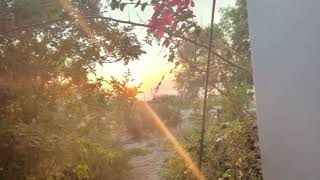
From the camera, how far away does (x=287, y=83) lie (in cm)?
91

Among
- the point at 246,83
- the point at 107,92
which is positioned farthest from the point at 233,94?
the point at 107,92

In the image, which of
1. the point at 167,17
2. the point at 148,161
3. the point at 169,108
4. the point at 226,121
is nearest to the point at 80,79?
the point at 226,121

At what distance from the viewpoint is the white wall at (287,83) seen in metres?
0.88

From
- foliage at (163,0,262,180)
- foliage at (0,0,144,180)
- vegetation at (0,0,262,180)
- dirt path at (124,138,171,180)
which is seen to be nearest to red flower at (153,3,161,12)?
vegetation at (0,0,262,180)

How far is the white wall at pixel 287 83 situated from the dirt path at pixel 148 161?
10.6ft

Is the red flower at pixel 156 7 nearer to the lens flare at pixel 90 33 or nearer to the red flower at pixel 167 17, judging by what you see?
the red flower at pixel 167 17

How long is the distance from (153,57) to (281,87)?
198 centimetres

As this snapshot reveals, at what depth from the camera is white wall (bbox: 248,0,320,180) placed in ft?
2.88

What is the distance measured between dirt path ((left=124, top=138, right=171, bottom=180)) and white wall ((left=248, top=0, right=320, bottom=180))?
322 centimetres

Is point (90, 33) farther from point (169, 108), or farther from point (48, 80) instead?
point (169, 108)

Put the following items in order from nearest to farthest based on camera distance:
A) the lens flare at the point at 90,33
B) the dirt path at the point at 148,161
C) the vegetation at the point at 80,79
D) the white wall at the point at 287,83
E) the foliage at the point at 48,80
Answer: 1. the white wall at the point at 287,83
2. the vegetation at the point at 80,79
3. the foliage at the point at 48,80
4. the lens flare at the point at 90,33
5. the dirt path at the point at 148,161

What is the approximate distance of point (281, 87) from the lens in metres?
0.92

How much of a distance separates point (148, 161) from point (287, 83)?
171 inches

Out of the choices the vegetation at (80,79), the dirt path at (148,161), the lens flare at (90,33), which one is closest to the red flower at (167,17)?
the vegetation at (80,79)
